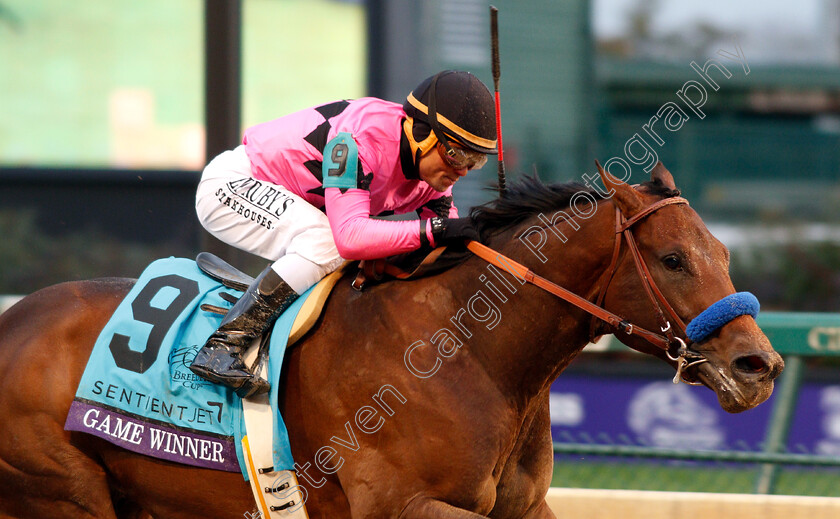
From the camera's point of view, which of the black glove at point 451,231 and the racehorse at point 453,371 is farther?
the black glove at point 451,231

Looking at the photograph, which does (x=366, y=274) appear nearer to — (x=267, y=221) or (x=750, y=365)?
(x=267, y=221)

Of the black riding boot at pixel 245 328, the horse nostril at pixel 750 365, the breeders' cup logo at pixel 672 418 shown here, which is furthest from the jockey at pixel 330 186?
the breeders' cup logo at pixel 672 418

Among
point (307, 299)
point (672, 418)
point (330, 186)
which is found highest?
point (330, 186)

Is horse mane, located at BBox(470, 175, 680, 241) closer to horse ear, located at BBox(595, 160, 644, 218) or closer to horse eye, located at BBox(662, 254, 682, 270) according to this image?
horse ear, located at BBox(595, 160, 644, 218)

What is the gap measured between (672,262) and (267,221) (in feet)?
4.55

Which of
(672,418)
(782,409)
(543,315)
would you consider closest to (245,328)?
(543,315)

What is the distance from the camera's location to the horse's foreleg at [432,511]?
9.28 feet

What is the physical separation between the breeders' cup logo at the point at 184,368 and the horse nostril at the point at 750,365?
171 cm

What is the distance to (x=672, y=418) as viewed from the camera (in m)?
6.40

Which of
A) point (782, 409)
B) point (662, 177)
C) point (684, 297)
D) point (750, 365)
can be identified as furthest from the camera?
A: point (782, 409)

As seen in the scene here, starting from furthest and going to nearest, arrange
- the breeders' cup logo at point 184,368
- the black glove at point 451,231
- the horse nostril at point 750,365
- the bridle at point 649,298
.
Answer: the breeders' cup logo at point 184,368
the black glove at point 451,231
the bridle at point 649,298
the horse nostril at point 750,365

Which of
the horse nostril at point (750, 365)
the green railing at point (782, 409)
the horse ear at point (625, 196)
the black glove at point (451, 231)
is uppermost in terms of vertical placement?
the horse ear at point (625, 196)

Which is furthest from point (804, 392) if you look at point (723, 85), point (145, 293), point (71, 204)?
point (71, 204)

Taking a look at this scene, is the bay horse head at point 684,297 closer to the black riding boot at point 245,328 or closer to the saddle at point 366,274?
Result: the saddle at point 366,274
